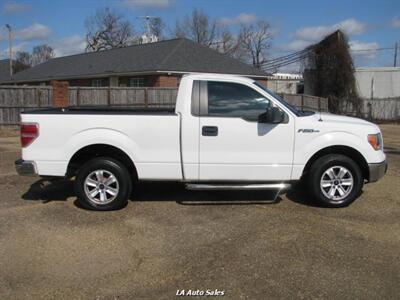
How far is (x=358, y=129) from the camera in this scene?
6.56 meters

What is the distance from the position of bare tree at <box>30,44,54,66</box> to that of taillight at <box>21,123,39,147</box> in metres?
91.3

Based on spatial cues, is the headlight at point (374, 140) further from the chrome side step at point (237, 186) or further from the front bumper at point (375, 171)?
the chrome side step at point (237, 186)

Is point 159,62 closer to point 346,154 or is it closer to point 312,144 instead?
point 346,154

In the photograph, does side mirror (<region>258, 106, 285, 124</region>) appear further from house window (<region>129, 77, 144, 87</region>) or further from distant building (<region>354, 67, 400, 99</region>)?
distant building (<region>354, 67, 400, 99</region>)

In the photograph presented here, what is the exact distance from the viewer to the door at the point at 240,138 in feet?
20.7

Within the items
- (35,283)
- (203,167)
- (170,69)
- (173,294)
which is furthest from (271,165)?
(170,69)

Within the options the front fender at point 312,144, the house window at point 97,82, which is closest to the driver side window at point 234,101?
the front fender at point 312,144

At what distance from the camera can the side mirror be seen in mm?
6246

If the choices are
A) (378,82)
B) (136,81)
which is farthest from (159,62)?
(378,82)

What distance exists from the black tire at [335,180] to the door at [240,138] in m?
0.43

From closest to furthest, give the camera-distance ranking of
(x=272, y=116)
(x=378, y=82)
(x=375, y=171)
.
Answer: (x=272, y=116), (x=375, y=171), (x=378, y=82)

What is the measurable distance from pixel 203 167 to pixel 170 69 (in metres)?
22.1

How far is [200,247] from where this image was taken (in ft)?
16.8

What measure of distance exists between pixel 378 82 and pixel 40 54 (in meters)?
74.4
